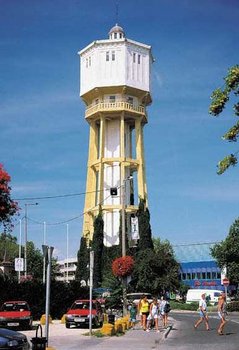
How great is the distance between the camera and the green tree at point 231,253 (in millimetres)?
69062

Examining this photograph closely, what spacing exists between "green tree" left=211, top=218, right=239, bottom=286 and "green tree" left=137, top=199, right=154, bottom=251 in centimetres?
926

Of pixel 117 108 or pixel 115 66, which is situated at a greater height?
pixel 115 66

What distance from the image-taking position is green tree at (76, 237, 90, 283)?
77500 mm

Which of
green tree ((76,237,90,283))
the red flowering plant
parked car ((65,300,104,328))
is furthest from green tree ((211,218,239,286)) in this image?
parked car ((65,300,104,328))

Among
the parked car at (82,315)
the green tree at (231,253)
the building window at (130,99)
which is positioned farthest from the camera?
the building window at (130,99)

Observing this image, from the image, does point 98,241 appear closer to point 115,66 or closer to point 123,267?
point 115,66

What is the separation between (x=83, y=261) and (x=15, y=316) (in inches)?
1931

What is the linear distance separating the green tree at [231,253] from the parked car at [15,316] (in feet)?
137

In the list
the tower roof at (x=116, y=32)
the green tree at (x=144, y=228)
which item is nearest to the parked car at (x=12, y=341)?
the green tree at (x=144, y=228)

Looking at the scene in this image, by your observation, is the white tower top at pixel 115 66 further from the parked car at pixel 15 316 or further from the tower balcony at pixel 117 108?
the parked car at pixel 15 316

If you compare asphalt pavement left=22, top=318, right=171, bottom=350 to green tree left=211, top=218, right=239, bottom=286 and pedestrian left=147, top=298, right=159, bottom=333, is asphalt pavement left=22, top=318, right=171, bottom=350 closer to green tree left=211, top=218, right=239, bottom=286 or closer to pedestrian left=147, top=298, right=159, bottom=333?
pedestrian left=147, top=298, right=159, bottom=333

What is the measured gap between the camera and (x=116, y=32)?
84.5 meters

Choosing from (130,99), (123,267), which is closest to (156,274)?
(130,99)

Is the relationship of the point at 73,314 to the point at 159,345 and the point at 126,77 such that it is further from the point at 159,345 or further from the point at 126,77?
the point at 126,77
